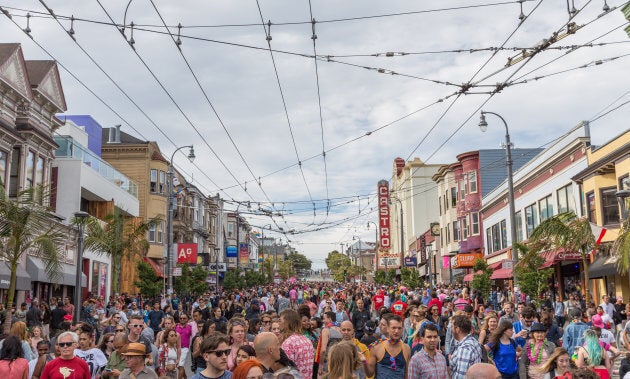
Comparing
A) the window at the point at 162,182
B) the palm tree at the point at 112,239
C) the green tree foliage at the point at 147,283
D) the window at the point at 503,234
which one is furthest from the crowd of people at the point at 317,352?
the window at the point at 162,182

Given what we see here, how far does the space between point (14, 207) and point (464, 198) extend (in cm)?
4039

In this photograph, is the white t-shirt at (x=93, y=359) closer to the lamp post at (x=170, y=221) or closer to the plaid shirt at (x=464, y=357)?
the plaid shirt at (x=464, y=357)

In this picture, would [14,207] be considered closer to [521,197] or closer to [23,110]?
[23,110]

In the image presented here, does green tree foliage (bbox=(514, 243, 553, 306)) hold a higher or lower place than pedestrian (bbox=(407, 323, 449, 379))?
higher

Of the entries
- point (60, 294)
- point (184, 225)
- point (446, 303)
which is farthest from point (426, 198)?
point (446, 303)

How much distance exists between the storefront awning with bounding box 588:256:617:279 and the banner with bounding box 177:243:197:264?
22798 mm

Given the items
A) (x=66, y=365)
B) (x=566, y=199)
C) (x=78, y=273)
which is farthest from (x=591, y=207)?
(x=66, y=365)

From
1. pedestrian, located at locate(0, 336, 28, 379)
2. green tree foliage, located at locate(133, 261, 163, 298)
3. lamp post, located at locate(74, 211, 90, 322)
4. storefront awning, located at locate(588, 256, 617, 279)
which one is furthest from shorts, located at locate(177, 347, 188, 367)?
green tree foliage, located at locate(133, 261, 163, 298)

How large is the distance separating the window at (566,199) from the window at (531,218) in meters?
4.19

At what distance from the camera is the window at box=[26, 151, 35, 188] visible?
2966 centimetres

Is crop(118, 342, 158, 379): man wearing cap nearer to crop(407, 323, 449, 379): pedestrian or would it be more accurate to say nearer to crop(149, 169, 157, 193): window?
crop(407, 323, 449, 379): pedestrian

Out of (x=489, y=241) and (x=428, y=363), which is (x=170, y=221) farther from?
(x=489, y=241)

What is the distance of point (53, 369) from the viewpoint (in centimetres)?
772

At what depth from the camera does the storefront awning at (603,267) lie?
84.3ft
